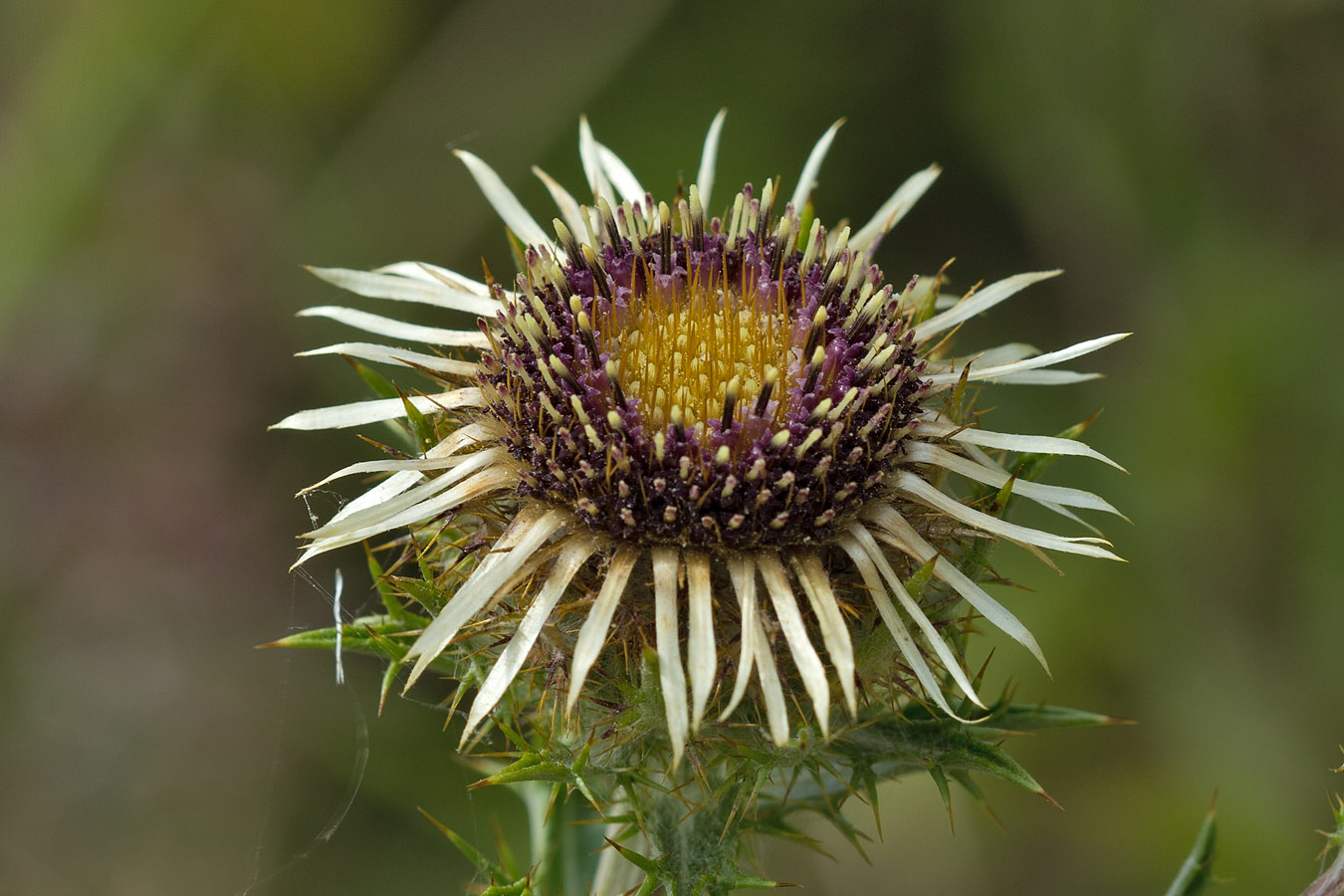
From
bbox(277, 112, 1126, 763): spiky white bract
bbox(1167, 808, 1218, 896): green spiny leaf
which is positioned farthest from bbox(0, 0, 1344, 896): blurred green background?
bbox(277, 112, 1126, 763): spiky white bract

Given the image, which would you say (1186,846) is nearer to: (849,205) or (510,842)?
(510,842)

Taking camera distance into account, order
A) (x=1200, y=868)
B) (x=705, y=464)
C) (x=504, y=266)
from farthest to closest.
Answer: (x=504, y=266), (x=1200, y=868), (x=705, y=464)

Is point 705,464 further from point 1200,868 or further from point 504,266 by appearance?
point 504,266

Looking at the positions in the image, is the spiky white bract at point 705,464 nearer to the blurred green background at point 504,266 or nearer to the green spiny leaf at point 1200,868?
the green spiny leaf at point 1200,868

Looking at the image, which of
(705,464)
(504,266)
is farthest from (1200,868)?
(504,266)

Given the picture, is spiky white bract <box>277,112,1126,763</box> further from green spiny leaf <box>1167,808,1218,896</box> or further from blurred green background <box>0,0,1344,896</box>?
blurred green background <box>0,0,1344,896</box>

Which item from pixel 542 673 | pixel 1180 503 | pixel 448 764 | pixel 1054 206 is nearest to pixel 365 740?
pixel 448 764
